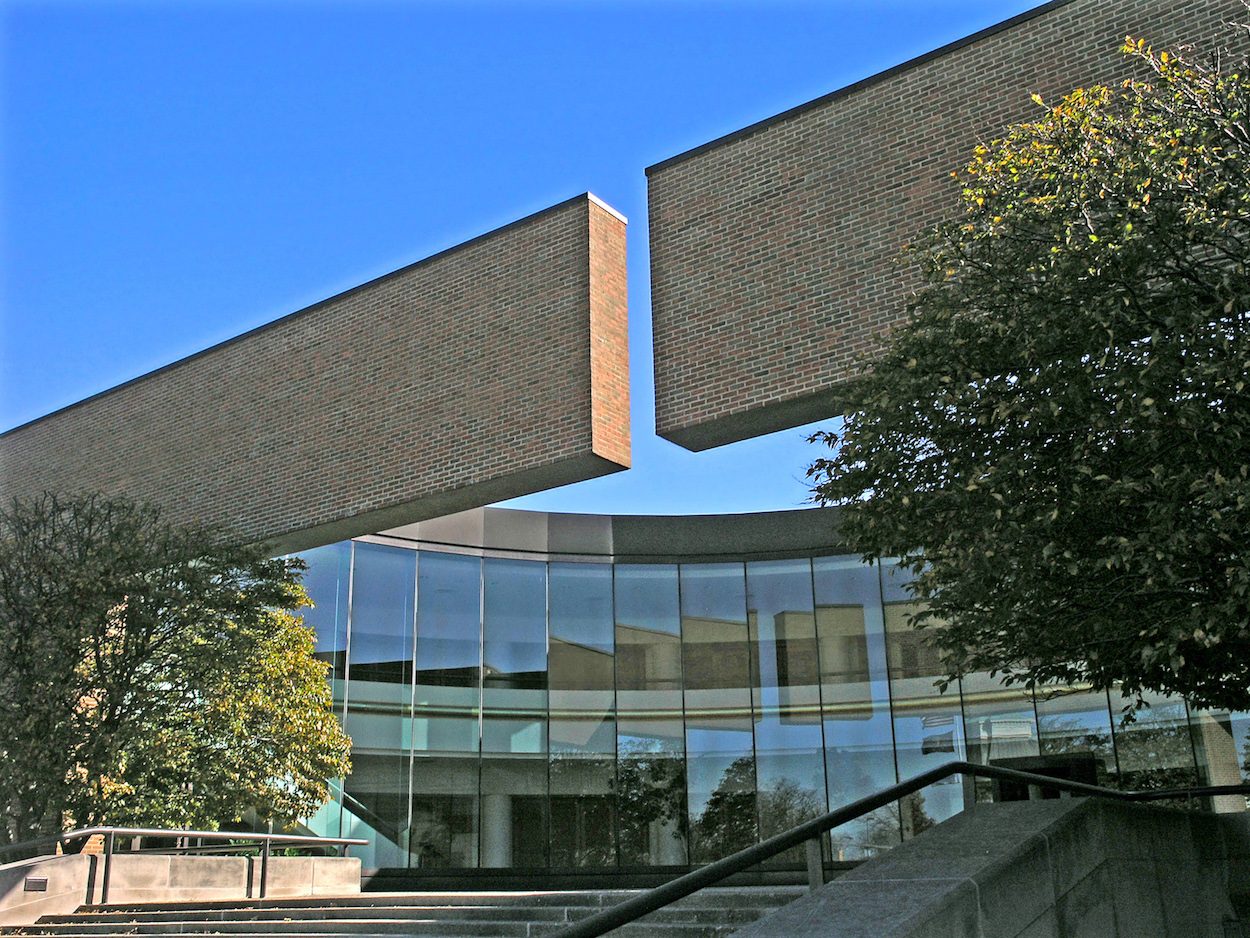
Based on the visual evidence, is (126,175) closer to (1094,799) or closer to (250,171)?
(250,171)

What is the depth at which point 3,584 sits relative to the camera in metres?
14.4

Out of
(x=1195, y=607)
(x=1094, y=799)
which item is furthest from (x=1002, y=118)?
(x=1094, y=799)

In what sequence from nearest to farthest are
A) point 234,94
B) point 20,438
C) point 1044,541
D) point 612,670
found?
point 1044,541 < point 234,94 < point 20,438 < point 612,670

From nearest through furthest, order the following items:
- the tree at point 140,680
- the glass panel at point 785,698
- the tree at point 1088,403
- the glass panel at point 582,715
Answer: the tree at point 1088,403 < the tree at point 140,680 < the glass panel at point 785,698 < the glass panel at point 582,715

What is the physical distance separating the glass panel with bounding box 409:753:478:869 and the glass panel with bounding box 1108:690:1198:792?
37.5 ft

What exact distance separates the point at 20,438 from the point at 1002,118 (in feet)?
51.6

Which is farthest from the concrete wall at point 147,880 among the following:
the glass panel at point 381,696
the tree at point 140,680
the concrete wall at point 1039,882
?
the concrete wall at point 1039,882

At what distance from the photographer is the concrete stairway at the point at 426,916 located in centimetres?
747

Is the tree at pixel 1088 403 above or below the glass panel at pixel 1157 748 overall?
above

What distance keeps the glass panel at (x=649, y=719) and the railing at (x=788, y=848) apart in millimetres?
13322

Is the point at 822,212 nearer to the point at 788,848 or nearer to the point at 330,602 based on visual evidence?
the point at 788,848

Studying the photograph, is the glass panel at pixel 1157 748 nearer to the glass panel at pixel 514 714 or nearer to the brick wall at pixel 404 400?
the glass panel at pixel 514 714

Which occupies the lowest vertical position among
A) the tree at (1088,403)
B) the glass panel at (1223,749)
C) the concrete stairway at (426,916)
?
the concrete stairway at (426,916)

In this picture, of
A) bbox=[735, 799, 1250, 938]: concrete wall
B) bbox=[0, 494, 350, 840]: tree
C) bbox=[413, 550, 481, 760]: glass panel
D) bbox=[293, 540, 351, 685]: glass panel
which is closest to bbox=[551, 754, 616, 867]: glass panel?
bbox=[413, 550, 481, 760]: glass panel
